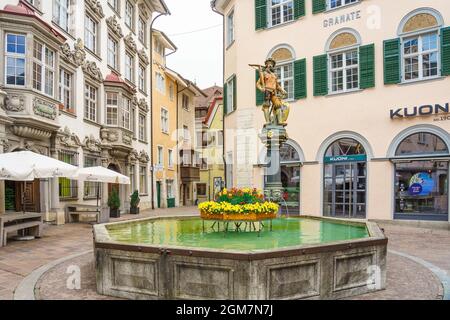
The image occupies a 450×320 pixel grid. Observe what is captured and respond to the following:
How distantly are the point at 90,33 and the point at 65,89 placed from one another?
12.2 ft

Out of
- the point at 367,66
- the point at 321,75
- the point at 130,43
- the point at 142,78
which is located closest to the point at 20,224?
the point at 321,75

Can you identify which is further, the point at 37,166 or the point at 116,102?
the point at 116,102

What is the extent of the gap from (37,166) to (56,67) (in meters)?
6.10

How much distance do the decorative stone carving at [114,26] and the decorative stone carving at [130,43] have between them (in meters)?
0.74

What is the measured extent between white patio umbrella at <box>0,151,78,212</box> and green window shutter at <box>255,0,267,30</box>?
40.6 feet

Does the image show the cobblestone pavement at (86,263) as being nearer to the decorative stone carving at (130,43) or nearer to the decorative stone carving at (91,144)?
the decorative stone carving at (91,144)

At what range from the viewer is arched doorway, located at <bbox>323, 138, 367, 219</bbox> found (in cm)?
1691

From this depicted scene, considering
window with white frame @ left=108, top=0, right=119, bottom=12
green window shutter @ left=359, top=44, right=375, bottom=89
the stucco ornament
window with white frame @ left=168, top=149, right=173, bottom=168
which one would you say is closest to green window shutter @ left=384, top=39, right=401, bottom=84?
green window shutter @ left=359, top=44, right=375, bottom=89

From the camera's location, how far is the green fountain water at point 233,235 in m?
6.46

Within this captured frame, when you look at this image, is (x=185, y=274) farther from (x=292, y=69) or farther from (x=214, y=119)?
(x=214, y=119)

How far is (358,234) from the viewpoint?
293 inches

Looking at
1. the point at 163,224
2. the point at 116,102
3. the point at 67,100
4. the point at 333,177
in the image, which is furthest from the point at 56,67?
the point at 333,177

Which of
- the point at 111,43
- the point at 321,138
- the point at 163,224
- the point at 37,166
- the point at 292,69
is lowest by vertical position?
the point at 163,224

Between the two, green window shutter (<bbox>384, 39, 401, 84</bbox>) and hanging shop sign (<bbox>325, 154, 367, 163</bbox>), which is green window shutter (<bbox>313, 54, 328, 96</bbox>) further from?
hanging shop sign (<bbox>325, 154, 367, 163</bbox>)
